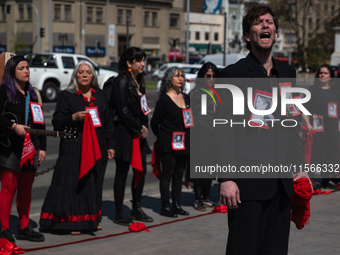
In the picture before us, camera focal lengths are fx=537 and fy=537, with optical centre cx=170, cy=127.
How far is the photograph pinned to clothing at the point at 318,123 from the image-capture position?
7.88 meters

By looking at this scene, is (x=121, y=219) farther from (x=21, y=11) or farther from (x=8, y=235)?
(x=21, y=11)

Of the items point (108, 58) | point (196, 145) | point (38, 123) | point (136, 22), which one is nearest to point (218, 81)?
point (38, 123)

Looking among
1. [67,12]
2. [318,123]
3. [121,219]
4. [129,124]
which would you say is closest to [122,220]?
[121,219]

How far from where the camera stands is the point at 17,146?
16.9ft

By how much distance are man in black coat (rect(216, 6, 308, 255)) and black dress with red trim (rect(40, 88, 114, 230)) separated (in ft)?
8.55

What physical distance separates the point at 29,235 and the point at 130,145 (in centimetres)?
150

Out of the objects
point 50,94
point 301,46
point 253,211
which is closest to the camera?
point 253,211

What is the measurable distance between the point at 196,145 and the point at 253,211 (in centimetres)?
351

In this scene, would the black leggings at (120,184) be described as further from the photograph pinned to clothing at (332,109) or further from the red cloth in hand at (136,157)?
the photograph pinned to clothing at (332,109)

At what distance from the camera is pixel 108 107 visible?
5.95m

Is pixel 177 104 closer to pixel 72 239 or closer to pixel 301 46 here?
pixel 72 239

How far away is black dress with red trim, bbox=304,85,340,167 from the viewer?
304 inches

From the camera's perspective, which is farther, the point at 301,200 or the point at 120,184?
the point at 120,184

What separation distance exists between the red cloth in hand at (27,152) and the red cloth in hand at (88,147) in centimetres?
56
